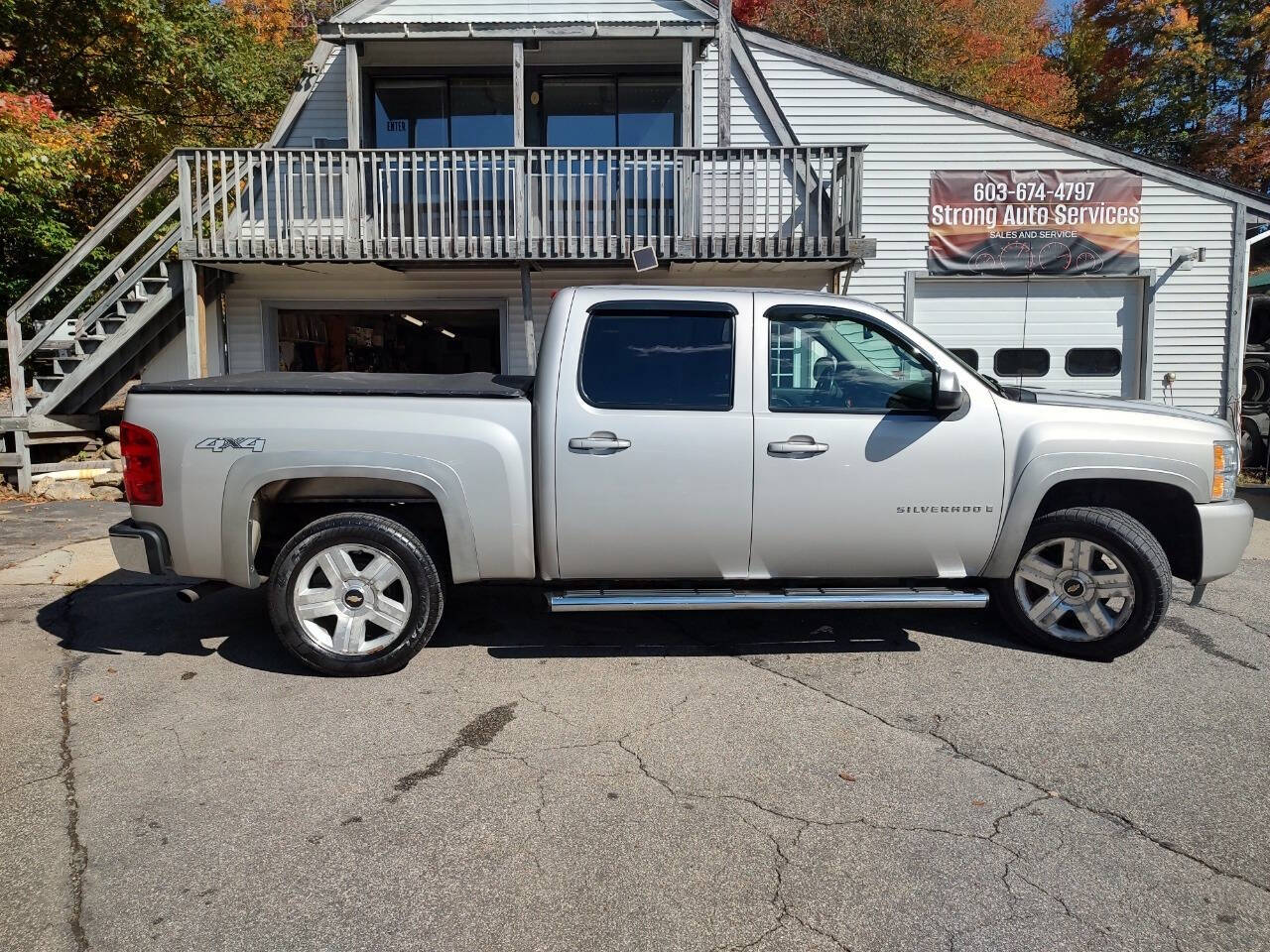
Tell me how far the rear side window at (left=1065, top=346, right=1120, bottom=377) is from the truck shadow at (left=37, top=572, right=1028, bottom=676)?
817 centimetres

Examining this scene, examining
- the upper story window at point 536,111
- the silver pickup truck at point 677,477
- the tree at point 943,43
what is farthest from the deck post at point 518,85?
the tree at point 943,43

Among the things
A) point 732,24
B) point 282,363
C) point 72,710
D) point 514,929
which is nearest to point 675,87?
point 732,24

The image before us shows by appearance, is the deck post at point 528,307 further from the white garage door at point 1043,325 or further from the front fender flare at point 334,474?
the front fender flare at point 334,474

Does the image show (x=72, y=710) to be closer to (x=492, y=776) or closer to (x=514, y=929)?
(x=492, y=776)

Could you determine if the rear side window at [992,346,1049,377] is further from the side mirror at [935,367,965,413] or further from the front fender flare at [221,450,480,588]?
the front fender flare at [221,450,480,588]

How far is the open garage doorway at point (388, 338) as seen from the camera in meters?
12.7

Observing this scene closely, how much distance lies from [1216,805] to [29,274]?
61.2ft

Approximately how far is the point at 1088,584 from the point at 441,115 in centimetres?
1087

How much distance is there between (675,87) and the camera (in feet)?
40.7

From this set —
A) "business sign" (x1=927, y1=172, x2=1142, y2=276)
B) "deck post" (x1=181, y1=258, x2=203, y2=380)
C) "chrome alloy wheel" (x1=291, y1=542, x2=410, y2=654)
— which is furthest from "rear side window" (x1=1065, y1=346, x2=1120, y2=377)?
"deck post" (x1=181, y1=258, x2=203, y2=380)

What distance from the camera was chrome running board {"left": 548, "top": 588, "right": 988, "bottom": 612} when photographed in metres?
4.50

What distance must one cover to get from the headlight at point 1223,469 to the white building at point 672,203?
22.0 feet

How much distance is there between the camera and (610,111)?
1252 cm

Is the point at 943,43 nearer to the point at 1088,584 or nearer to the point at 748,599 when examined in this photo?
the point at 1088,584
